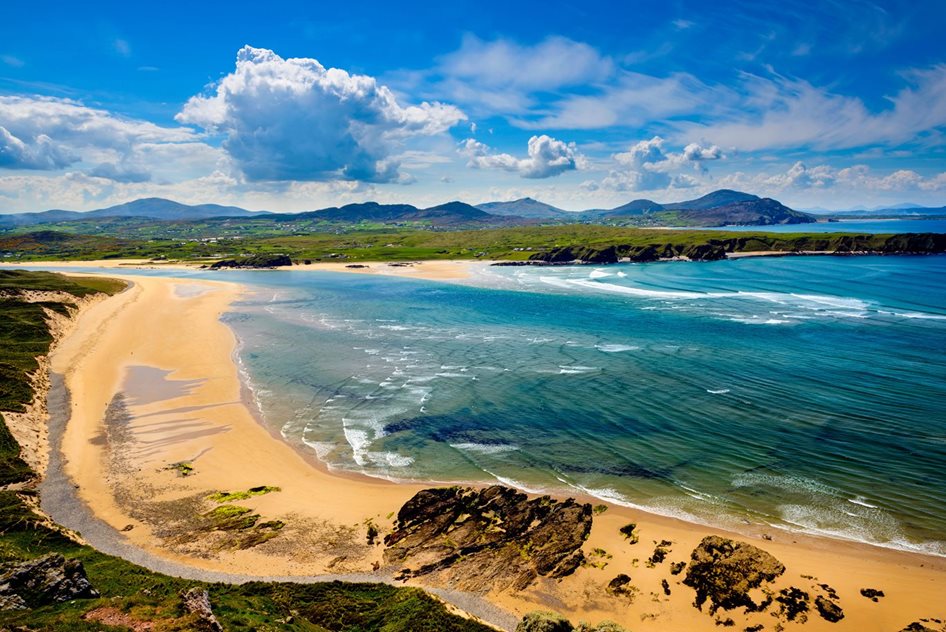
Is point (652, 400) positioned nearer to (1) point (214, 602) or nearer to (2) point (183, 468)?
(1) point (214, 602)

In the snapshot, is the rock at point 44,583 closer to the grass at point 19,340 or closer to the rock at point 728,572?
the grass at point 19,340

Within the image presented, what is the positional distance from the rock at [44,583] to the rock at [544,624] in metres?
14.2

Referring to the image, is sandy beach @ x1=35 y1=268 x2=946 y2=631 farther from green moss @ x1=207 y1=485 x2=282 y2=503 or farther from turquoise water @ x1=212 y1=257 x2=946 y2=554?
turquoise water @ x1=212 y1=257 x2=946 y2=554

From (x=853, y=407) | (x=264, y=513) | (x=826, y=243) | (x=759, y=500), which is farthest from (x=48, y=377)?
(x=826, y=243)

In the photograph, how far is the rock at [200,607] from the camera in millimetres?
14969

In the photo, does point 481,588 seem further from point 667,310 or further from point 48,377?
point 667,310

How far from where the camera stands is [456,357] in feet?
180

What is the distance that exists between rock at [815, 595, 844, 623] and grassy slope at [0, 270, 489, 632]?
41.6ft

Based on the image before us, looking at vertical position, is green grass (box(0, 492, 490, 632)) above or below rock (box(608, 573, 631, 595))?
above

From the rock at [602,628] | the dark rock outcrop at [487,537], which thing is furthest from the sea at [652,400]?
the rock at [602,628]

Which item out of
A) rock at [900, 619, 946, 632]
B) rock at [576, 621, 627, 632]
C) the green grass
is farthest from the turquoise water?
the green grass

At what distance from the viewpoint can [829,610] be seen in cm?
1864

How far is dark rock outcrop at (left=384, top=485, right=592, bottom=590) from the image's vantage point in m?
21.5

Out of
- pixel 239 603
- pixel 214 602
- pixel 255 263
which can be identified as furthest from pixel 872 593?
pixel 255 263
